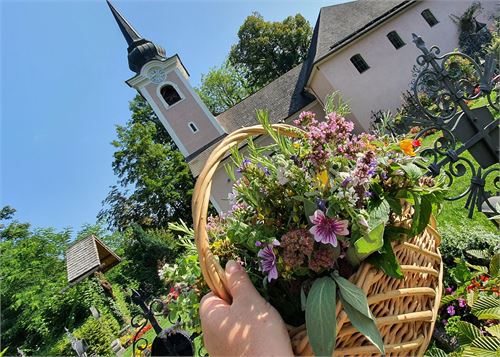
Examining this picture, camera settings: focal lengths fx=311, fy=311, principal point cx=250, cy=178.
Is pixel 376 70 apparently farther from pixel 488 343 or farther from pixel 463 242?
pixel 488 343

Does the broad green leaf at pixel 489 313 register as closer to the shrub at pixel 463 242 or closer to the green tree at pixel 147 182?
the shrub at pixel 463 242

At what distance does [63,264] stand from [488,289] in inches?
801

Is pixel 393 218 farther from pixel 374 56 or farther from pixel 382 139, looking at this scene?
pixel 374 56

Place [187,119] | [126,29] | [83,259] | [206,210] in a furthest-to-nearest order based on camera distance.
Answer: [126,29] → [187,119] → [83,259] → [206,210]

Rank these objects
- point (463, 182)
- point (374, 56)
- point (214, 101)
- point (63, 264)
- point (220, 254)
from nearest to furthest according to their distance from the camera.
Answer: point (220, 254)
point (463, 182)
point (374, 56)
point (63, 264)
point (214, 101)

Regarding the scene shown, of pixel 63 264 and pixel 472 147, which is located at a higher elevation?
pixel 63 264

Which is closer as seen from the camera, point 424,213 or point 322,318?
point 322,318

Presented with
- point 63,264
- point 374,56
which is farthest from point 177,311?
point 63,264

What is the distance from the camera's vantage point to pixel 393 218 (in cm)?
100

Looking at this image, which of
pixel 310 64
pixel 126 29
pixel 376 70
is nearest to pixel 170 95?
pixel 126 29

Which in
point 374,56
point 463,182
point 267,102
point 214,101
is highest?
point 214,101

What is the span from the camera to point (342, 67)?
15859mm

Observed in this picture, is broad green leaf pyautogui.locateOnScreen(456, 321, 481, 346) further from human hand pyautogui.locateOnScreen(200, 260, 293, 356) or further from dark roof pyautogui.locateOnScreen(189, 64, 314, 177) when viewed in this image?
dark roof pyautogui.locateOnScreen(189, 64, 314, 177)

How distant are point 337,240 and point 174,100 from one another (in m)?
17.1
